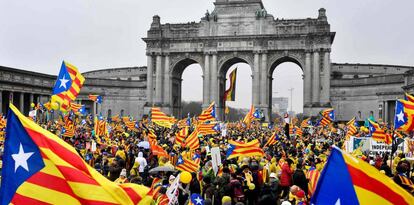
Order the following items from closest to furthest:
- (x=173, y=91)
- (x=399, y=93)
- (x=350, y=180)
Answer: (x=350, y=180) < (x=399, y=93) < (x=173, y=91)

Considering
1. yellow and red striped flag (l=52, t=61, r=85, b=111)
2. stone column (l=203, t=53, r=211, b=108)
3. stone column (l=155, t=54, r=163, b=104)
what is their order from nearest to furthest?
yellow and red striped flag (l=52, t=61, r=85, b=111), stone column (l=203, t=53, r=211, b=108), stone column (l=155, t=54, r=163, b=104)

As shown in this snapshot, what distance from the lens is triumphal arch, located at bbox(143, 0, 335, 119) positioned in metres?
76.8

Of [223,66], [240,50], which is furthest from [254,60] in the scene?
[223,66]

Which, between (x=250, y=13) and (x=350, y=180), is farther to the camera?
(x=250, y=13)

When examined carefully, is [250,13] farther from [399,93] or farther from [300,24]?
[399,93]

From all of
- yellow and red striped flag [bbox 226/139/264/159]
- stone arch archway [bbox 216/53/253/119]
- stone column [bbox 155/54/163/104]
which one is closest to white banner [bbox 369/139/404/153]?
yellow and red striped flag [bbox 226/139/264/159]

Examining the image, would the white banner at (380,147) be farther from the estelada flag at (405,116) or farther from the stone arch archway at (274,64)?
the stone arch archway at (274,64)

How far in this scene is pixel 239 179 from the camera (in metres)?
13.0

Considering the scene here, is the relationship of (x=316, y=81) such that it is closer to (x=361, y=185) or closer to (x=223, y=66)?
(x=223, y=66)

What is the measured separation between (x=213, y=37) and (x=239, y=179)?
6859cm

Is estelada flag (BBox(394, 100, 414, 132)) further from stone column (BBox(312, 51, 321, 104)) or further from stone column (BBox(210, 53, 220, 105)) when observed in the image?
stone column (BBox(210, 53, 220, 105))

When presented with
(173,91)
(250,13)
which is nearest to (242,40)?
(250,13)

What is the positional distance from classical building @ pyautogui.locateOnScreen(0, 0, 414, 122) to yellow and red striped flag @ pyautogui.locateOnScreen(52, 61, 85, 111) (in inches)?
2114

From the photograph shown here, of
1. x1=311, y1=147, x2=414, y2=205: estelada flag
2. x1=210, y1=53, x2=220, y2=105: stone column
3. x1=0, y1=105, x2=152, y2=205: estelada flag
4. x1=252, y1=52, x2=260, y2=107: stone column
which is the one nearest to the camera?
x1=311, y1=147, x2=414, y2=205: estelada flag
